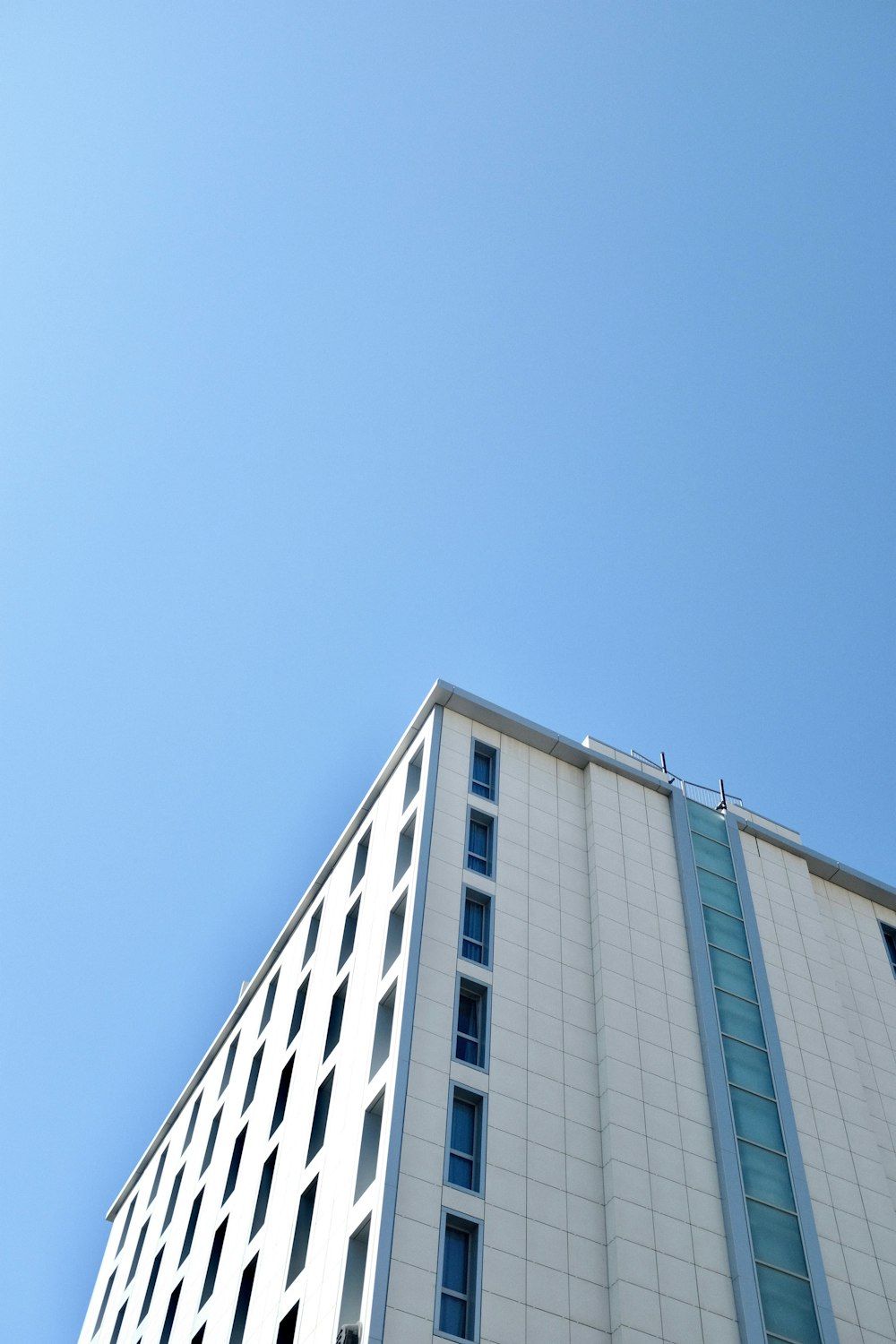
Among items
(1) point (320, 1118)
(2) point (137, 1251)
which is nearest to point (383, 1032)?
(1) point (320, 1118)

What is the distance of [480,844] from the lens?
39969 mm

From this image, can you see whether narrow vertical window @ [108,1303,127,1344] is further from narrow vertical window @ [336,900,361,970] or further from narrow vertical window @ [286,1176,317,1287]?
narrow vertical window @ [286,1176,317,1287]

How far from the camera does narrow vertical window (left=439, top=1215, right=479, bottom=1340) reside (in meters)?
27.7

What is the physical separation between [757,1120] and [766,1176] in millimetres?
1707

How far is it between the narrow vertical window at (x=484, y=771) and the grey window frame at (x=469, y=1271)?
572 inches

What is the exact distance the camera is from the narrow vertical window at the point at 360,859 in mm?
44562

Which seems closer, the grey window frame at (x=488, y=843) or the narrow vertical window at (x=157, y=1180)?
the grey window frame at (x=488, y=843)

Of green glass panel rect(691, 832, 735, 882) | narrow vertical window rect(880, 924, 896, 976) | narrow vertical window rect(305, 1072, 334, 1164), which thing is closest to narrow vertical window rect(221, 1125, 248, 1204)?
narrow vertical window rect(305, 1072, 334, 1164)

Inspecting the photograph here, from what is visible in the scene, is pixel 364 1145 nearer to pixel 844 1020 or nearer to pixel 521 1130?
pixel 521 1130

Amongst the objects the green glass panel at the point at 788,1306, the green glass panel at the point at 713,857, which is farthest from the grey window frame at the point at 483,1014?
the green glass panel at the point at 713,857

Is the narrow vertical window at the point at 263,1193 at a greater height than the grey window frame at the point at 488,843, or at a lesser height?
lesser

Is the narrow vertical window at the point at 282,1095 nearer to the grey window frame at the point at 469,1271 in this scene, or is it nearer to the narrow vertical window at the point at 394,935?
the narrow vertical window at the point at 394,935

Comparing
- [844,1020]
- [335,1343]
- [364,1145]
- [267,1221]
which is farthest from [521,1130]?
[844,1020]

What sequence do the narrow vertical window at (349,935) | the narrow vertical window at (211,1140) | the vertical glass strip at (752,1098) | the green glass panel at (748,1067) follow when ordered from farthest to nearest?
the narrow vertical window at (211,1140)
the narrow vertical window at (349,935)
the green glass panel at (748,1067)
the vertical glass strip at (752,1098)
